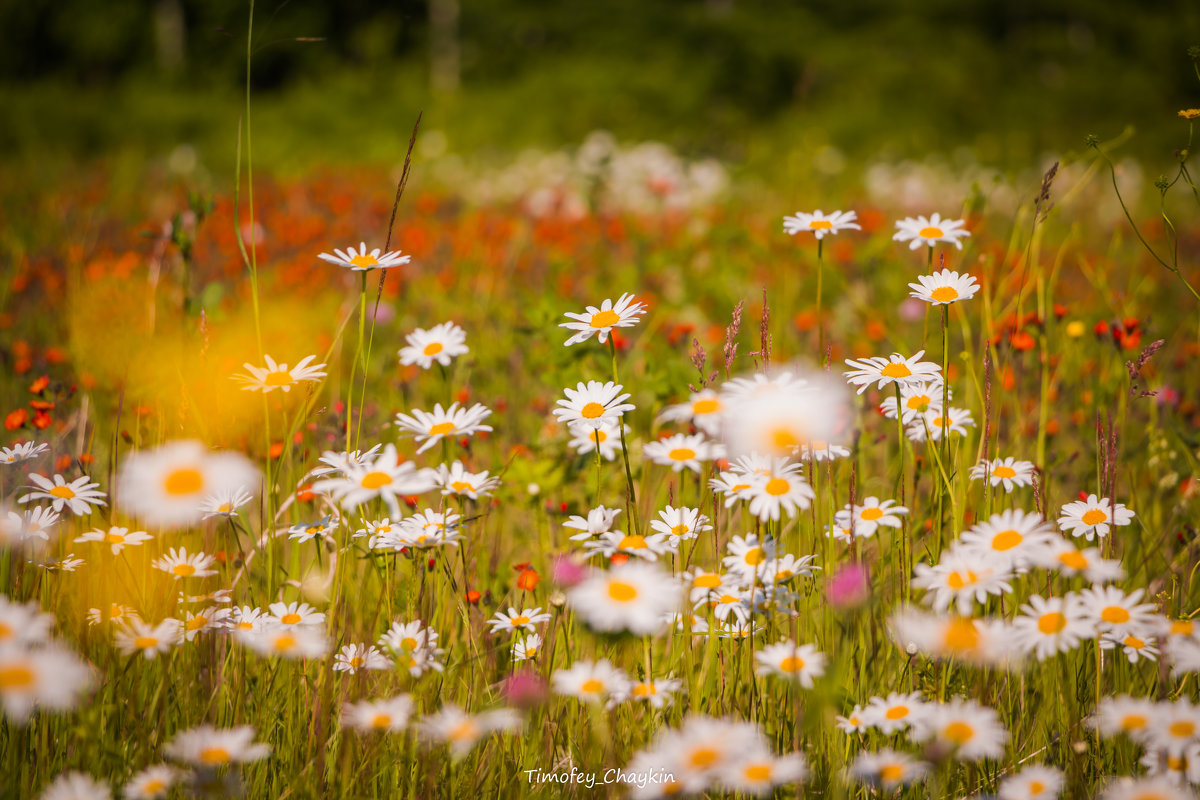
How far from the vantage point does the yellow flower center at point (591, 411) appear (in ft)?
4.15

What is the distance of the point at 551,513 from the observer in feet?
5.90

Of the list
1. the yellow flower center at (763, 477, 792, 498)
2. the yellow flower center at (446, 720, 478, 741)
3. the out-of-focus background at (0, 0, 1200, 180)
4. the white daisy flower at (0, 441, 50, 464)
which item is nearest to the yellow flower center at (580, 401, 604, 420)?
the yellow flower center at (763, 477, 792, 498)

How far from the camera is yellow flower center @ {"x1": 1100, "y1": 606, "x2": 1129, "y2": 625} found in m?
1.01

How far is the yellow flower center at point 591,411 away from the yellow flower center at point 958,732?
0.67 metres

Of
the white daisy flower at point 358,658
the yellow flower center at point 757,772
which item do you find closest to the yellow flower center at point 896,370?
the yellow flower center at point 757,772

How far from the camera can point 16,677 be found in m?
0.77

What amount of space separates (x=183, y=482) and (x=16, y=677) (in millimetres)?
271

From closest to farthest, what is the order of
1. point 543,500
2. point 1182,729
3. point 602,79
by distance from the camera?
point 1182,729, point 543,500, point 602,79

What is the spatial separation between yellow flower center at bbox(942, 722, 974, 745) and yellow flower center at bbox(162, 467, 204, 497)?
3.14 feet

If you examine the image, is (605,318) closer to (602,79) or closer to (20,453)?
(20,453)

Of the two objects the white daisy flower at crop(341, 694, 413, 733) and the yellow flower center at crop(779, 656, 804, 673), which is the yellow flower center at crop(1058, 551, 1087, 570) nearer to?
the yellow flower center at crop(779, 656, 804, 673)

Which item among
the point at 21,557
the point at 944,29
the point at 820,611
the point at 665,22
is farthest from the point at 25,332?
the point at 944,29

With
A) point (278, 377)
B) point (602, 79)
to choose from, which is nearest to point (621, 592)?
point (278, 377)

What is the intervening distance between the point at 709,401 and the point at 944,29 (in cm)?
2725
